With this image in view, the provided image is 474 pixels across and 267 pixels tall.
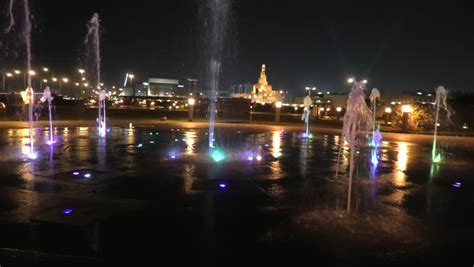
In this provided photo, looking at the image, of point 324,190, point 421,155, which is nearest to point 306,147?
point 421,155

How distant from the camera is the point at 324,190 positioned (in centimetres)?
989

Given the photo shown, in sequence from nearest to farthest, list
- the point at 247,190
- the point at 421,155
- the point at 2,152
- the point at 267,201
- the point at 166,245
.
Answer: the point at 166,245, the point at 267,201, the point at 247,190, the point at 2,152, the point at 421,155

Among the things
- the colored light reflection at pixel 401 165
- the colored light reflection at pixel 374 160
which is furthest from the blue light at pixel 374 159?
the colored light reflection at pixel 401 165

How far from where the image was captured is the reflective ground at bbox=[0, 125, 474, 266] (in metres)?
5.79

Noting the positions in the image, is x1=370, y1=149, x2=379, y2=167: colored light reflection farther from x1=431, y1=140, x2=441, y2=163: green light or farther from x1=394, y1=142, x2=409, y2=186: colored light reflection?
x1=431, y1=140, x2=441, y2=163: green light

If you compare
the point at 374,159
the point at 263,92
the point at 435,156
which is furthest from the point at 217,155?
the point at 263,92

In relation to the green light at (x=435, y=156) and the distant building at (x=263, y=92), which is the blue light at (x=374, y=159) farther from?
the distant building at (x=263, y=92)

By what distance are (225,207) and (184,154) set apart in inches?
284

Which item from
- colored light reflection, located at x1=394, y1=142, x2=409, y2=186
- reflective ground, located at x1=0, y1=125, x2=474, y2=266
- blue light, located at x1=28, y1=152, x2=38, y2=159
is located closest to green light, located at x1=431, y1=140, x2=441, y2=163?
colored light reflection, located at x1=394, y1=142, x2=409, y2=186

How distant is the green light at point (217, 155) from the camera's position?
Answer: 1413cm

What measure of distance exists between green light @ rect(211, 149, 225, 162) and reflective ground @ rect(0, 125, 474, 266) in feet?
1.41

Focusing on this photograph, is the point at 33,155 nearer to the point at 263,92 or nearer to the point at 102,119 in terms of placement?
the point at 102,119

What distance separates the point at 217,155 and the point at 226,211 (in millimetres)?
7271

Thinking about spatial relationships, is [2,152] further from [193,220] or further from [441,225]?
[441,225]
